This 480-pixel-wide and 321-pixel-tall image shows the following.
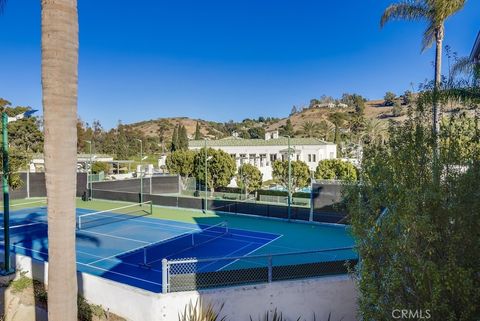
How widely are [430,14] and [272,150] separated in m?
45.3

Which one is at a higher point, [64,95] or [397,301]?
[64,95]

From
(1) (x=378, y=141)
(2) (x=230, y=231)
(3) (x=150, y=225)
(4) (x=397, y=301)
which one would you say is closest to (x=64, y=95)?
(1) (x=378, y=141)

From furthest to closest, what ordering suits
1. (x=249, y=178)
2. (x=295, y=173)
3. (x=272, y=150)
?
(x=272, y=150)
(x=249, y=178)
(x=295, y=173)

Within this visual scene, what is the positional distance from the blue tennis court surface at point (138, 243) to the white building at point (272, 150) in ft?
100

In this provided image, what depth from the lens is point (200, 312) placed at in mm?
9289

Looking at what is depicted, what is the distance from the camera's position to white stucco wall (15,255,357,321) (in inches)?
371

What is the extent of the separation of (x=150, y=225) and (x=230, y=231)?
6163mm

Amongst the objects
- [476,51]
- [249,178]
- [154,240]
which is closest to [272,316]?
[476,51]

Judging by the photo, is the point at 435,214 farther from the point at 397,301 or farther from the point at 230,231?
the point at 230,231

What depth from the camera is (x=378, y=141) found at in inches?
277

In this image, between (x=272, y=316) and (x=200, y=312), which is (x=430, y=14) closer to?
(x=272, y=316)

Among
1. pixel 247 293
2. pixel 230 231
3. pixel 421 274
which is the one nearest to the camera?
pixel 421 274

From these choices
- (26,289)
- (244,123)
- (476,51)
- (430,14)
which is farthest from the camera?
(244,123)

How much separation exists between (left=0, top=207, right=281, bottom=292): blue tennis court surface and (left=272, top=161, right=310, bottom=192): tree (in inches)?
609
